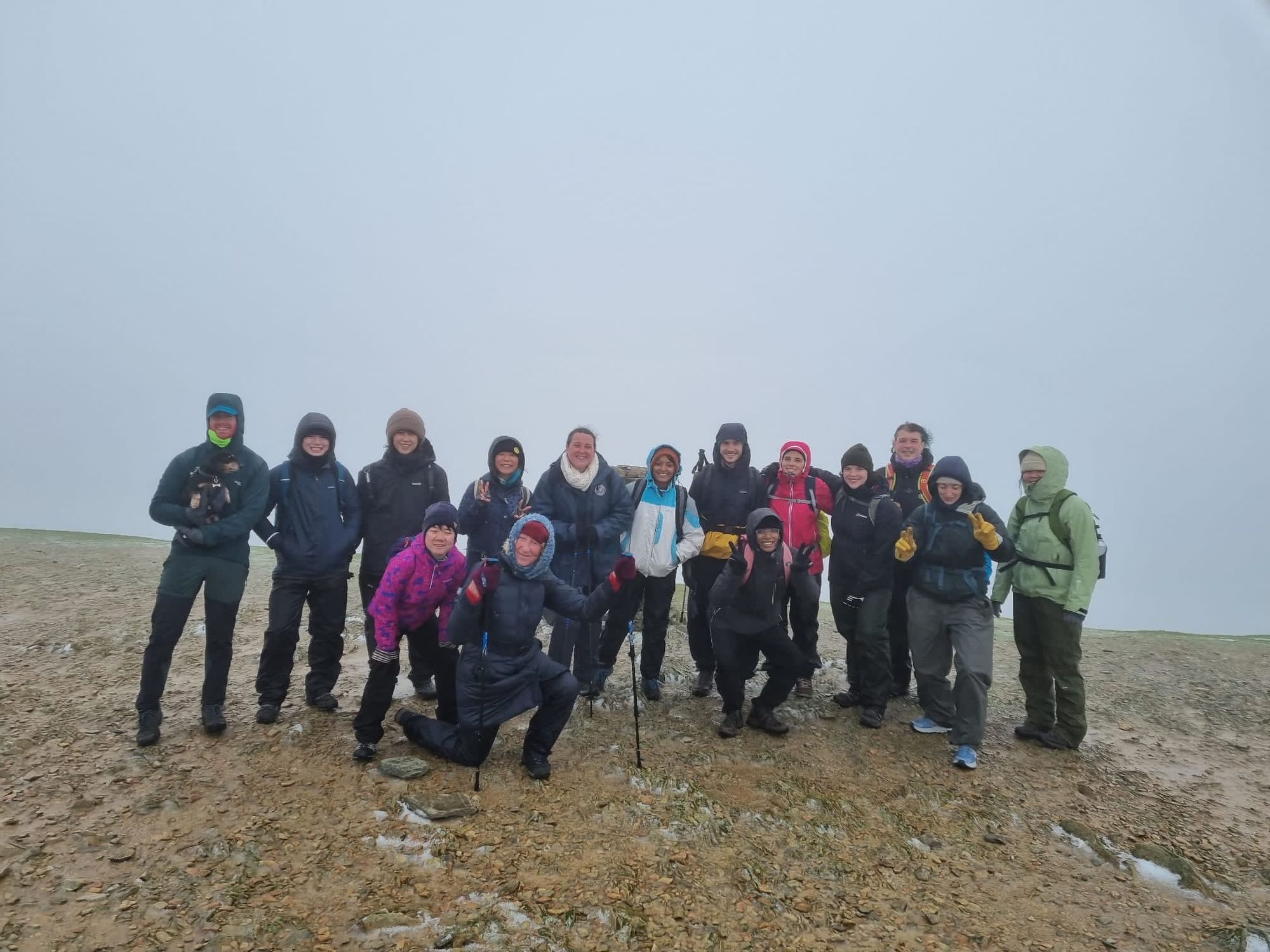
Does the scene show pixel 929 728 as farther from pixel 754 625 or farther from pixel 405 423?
pixel 405 423

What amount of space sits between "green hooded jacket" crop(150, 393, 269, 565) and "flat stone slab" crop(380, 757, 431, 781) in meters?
2.87

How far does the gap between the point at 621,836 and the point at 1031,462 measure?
6.65 m

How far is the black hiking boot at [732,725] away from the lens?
742 cm

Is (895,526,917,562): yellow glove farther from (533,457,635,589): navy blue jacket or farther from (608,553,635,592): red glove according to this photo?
(608,553,635,592): red glove

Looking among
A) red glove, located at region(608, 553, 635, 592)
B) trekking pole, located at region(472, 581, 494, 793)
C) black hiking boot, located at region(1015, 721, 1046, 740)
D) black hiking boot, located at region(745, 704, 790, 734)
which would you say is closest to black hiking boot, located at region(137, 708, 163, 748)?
trekking pole, located at region(472, 581, 494, 793)

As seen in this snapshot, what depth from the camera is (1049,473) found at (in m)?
7.57

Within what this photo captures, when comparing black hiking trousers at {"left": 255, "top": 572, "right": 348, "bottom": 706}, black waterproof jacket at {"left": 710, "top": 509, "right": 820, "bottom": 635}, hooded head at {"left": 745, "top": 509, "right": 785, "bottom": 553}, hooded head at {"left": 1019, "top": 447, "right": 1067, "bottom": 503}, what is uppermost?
hooded head at {"left": 1019, "top": 447, "right": 1067, "bottom": 503}

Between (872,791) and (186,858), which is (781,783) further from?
(186,858)

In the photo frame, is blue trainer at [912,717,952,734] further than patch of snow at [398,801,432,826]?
Yes

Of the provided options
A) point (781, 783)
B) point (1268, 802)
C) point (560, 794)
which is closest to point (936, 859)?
point (781, 783)

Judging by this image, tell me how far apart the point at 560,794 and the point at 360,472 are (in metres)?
4.85

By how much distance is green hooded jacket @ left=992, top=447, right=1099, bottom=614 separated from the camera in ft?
23.8

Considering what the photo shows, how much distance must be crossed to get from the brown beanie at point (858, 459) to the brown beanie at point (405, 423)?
18.9 ft

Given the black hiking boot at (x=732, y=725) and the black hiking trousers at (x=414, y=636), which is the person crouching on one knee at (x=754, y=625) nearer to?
the black hiking boot at (x=732, y=725)
